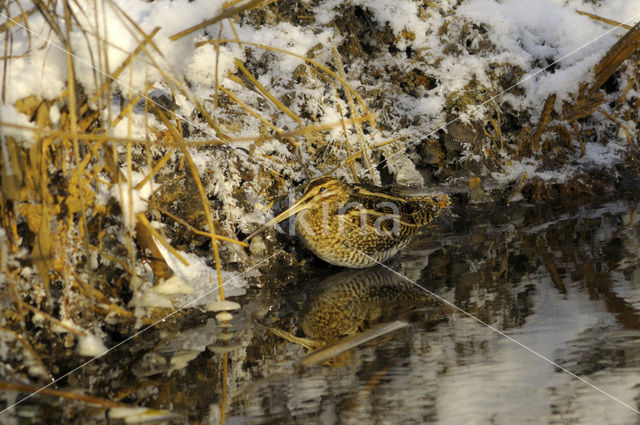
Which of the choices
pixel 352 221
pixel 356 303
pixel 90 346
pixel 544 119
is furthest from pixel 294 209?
pixel 544 119

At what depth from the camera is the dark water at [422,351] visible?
215 centimetres

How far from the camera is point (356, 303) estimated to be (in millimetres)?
3318

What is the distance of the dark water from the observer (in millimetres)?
2154

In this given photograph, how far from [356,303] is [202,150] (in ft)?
4.27

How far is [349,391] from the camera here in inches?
89.9

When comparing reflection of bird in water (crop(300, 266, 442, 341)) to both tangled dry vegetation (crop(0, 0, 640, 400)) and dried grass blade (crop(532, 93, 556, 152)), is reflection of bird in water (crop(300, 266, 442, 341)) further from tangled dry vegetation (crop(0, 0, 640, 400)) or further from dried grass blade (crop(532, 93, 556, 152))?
dried grass blade (crop(532, 93, 556, 152))

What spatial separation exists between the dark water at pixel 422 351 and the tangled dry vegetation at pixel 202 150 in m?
0.31

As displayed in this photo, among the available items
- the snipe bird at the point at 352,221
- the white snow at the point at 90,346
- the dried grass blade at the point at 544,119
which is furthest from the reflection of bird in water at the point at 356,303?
the dried grass blade at the point at 544,119

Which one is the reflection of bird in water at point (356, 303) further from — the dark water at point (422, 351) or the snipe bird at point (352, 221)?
the snipe bird at point (352, 221)

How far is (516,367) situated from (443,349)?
12.2 inches

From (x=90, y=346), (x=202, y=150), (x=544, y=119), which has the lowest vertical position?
(x=90, y=346)

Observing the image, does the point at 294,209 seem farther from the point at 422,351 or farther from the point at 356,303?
the point at 422,351

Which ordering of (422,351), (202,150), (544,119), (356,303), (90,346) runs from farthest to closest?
(544,119) < (202,150) < (356,303) < (90,346) < (422,351)

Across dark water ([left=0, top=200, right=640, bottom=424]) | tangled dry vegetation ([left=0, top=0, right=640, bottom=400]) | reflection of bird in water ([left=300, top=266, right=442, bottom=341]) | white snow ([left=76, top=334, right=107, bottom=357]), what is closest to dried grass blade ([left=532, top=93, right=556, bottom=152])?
tangled dry vegetation ([left=0, top=0, right=640, bottom=400])
